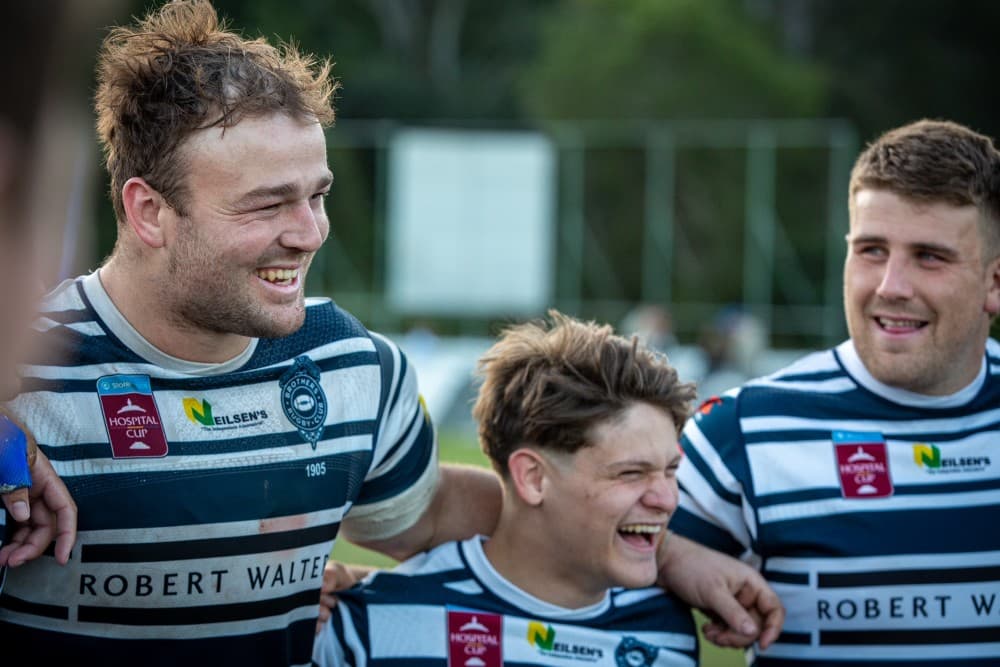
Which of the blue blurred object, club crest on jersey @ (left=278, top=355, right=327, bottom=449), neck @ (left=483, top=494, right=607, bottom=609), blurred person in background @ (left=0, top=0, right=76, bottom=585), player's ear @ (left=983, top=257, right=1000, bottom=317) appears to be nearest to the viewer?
blurred person in background @ (left=0, top=0, right=76, bottom=585)

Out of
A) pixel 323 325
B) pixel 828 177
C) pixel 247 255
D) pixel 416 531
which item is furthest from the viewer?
pixel 828 177

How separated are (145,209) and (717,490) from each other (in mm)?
1501

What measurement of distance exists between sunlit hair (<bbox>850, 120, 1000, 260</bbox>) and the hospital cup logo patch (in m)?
1.45

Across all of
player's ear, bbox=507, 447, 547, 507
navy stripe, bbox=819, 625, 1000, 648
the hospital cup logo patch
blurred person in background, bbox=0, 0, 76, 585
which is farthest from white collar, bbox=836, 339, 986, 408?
blurred person in background, bbox=0, 0, 76, 585

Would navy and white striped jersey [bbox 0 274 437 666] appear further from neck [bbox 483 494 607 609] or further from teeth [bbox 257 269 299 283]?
neck [bbox 483 494 607 609]

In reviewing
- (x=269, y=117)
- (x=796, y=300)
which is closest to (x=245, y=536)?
(x=269, y=117)

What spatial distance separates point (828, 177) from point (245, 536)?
25.4 m

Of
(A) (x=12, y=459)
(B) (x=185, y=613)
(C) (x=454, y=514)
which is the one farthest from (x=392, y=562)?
(A) (x=12, y=459)

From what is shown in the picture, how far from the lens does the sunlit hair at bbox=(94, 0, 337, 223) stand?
93.3 inches

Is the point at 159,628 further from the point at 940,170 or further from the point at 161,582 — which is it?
the point at 940,170

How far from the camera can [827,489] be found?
2.86 metres

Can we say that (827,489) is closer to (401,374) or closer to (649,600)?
(649,600)

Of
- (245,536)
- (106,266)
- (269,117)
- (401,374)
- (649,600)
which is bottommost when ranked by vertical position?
(649,600)

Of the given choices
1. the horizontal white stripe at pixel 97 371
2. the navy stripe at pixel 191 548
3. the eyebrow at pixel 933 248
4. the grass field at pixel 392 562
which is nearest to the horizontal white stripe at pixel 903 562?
the eyebrow at pixel 933 248
